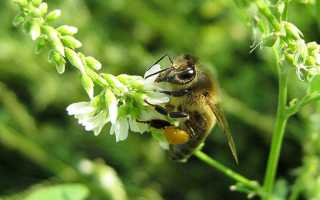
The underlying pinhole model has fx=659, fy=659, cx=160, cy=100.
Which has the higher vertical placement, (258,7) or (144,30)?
(144,30)

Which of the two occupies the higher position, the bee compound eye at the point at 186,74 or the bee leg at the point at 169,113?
the bee compound eye at the point at 186,74

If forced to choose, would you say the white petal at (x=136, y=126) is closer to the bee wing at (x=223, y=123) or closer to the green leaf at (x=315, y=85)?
the bee wing at (x=223, y=123)

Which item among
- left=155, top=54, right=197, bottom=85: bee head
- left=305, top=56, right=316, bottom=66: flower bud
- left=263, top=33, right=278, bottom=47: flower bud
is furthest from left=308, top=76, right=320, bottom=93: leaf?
left=155, top=54, right=197, bottom=85: bee head

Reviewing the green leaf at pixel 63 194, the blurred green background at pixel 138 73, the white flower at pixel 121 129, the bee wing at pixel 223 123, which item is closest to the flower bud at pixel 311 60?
the bee wing at pixel 223 123

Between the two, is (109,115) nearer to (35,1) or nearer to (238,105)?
(35,1)

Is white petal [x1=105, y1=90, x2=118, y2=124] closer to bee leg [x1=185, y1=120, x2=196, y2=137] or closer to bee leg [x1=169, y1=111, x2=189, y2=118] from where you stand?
bee leg [x1=169, y1=111, x2=189, y2=118]

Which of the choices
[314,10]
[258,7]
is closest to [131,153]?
[314,10]

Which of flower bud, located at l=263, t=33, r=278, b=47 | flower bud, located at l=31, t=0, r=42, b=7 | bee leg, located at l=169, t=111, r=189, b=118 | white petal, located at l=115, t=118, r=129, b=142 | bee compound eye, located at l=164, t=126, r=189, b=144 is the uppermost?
flower bud, located at l=31, t=0, r=42, b=7
